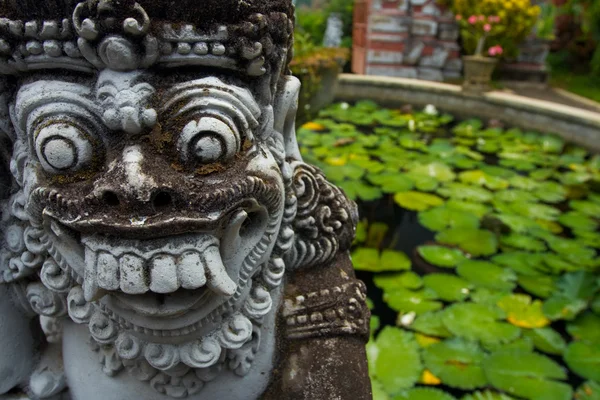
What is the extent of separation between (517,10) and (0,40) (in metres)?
4.65

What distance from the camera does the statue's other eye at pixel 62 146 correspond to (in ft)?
1.99

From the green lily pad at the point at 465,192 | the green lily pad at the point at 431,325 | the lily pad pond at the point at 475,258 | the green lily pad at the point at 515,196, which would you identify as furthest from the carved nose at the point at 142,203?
the green lily pad at the point at 515,196

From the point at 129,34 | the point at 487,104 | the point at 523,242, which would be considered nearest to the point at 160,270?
the point at 129,34

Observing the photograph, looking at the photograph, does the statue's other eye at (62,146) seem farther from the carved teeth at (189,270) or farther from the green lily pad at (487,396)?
the green lily pad at (487,396)

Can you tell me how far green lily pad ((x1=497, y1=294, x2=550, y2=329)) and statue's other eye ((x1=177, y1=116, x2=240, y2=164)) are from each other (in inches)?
61.1

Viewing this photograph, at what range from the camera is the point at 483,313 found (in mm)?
1790

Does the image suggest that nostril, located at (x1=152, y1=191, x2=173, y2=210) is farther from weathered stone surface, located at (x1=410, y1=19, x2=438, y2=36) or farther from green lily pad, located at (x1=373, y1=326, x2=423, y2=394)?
weathered stone surface, located at (x1=410, y1=19, x2=438, y2=36)

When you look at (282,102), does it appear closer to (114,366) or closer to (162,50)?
(162,50)

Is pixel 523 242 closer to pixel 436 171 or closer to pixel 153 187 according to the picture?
pixel 436 171

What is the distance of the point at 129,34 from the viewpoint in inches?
22.9

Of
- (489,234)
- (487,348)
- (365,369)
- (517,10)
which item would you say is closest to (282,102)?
(365,369)

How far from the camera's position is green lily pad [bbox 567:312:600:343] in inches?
67.9

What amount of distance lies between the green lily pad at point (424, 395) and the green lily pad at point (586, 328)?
629 millimetres

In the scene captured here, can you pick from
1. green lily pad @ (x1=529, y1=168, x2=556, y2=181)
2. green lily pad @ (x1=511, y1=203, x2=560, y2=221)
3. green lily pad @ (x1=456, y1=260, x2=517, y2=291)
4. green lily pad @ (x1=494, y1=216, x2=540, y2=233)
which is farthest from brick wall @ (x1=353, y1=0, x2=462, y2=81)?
green lily pad @ (x1=456, y1=260, x2=517, y2=291)
